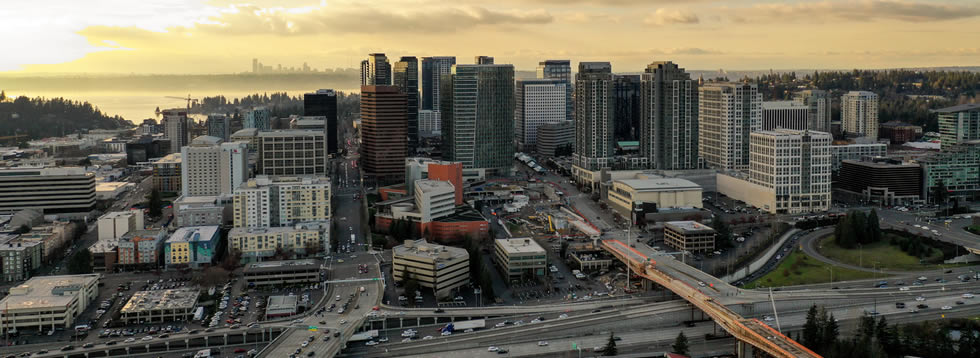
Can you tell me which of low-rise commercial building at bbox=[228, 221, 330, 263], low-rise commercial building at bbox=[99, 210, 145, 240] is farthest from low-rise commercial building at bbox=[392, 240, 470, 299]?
low-rise commercial building at bbox=[99, 210, 145, 240]

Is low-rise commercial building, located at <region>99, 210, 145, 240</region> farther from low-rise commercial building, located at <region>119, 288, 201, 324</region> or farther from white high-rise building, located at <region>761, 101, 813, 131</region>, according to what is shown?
white high-rise building, located at <region>761, 101, 813, 131</region>

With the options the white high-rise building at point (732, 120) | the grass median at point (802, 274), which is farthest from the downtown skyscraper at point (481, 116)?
the grass median at point (802, 274)

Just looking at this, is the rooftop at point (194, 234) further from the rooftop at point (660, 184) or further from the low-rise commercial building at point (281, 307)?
the rooftop at point (660, 184)

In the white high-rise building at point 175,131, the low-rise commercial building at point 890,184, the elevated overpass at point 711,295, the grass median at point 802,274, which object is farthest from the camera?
the white high-rise building at point 175,131

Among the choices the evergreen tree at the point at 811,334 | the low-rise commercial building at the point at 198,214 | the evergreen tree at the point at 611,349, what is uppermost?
the low-rise commercial building at the point at 198,214

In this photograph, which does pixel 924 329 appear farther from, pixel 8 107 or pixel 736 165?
pixel 8 107

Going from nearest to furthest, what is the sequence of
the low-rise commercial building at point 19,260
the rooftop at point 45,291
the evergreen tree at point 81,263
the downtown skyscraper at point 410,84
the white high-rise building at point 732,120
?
the rooftop at point 45,291, the low-rise commercial building at point 19,260, the evergreen tree at point 81,263, the white high-rise building at point 732,120, the downtown skyscraper at point 410,84
